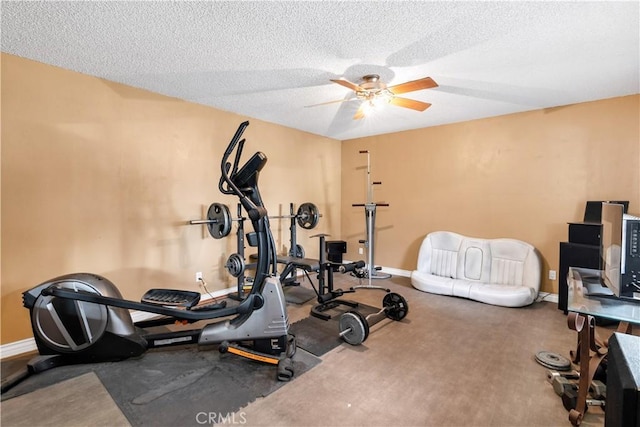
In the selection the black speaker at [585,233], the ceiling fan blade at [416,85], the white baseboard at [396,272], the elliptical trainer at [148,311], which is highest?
the ceiling fan blade at [416,85]

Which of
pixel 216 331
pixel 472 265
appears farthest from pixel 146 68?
pixel 472 265

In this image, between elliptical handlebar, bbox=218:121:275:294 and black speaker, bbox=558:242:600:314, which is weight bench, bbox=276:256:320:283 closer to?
elliptical handlebar, bbox=218:121:275:294

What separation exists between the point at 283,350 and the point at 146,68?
2.86m

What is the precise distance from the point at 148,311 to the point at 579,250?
4.38m

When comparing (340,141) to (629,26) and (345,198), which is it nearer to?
(345,198)

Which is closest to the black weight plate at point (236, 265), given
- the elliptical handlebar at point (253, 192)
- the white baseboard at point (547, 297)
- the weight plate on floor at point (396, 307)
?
the elliptical handlebar at point (253, 192)

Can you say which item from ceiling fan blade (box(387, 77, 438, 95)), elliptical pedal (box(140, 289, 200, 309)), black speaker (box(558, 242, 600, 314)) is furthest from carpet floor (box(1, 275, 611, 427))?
ceiling fan blade (box(387, 77, 438, 95))

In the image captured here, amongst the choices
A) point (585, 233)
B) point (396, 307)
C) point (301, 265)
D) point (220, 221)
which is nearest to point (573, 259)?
point (585, 233)

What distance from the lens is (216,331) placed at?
245 centimetres

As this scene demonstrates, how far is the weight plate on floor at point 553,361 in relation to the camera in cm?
223

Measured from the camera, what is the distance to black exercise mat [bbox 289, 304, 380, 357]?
262 centimetres

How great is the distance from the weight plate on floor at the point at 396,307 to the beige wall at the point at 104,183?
228cm

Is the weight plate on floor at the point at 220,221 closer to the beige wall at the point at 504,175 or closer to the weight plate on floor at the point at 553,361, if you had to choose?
the beige wall at the point at 504,175

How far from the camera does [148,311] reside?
226 cm
